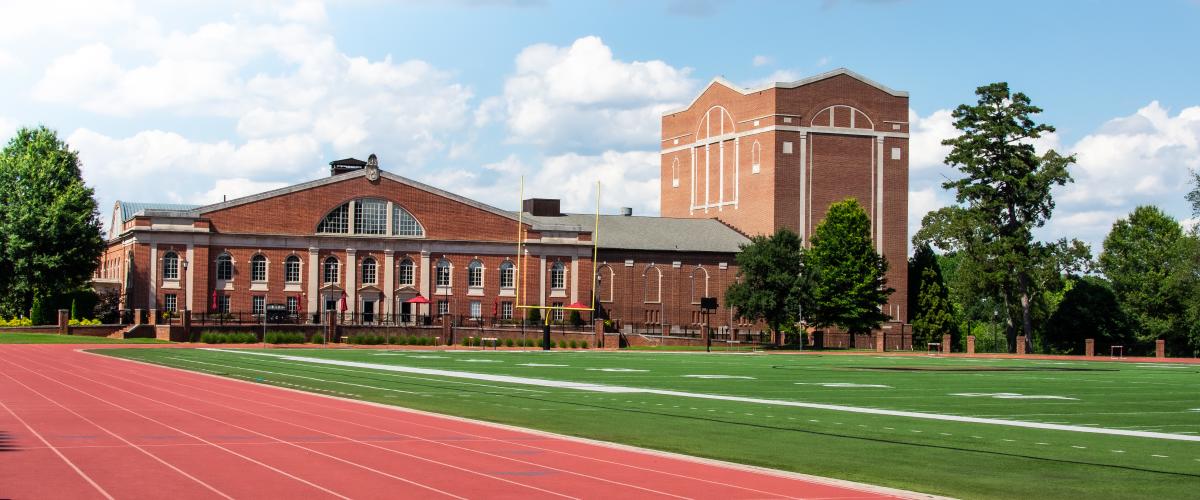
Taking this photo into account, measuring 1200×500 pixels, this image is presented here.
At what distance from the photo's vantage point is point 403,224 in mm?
98688

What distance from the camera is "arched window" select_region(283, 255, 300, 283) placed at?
9519 centimetres

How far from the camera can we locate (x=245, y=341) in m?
77.9

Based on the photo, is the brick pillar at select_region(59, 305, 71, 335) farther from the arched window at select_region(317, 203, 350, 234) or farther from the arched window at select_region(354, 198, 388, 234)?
the arched window at select_region(354, 198, 388, 234)

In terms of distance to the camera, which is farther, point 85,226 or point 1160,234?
point 1160,234

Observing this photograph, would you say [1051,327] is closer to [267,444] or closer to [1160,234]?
[1160,234]

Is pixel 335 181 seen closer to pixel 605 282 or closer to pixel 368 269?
pixel 368 269

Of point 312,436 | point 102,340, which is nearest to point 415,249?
point 102,340

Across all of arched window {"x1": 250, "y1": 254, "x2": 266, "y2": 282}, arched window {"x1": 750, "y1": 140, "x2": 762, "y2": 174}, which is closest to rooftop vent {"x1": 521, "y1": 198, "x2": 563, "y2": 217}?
arched window {"x1": 750, "y1": 140, "x2": 762, "y2": 174}

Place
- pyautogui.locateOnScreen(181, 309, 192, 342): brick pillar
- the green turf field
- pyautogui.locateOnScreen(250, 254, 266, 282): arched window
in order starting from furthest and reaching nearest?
pyautogui.locateOnScreen(250, 254, 266, 282): arched window < pyautogui.locateOnScreen(181, 309, 192, 342): brick pillar < the green turf field

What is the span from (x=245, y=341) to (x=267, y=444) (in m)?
63.4

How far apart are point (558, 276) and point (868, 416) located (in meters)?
78.5

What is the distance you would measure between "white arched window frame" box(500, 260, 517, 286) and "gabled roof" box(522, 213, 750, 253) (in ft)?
16.0

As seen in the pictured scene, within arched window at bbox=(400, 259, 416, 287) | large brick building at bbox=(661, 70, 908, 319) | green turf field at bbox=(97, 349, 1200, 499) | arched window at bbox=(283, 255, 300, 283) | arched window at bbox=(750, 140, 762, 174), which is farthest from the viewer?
arched window at bbox=(750, 140, 762, 174)

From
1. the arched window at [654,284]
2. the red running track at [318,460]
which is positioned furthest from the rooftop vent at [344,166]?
the red running track at [318,460]
